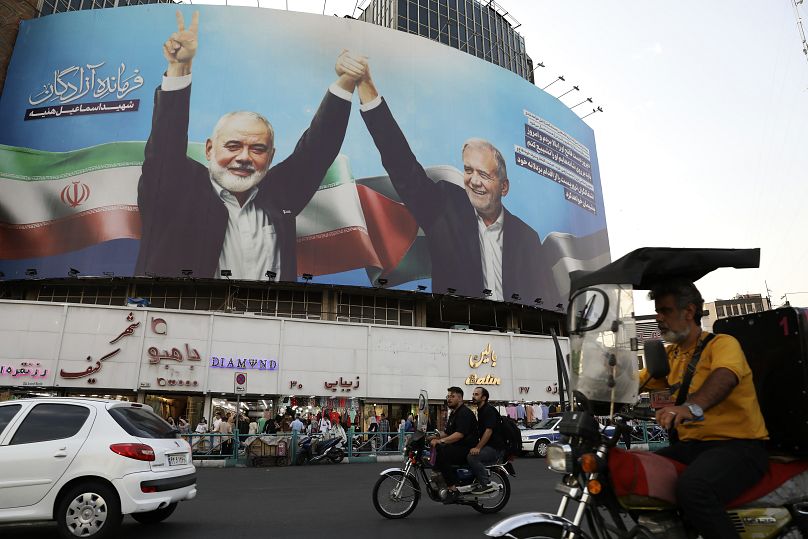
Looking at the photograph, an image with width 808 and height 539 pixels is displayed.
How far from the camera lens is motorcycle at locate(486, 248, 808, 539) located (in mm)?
2658

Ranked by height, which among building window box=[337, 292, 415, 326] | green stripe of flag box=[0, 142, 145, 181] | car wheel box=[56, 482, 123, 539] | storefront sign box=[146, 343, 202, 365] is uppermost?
green stripe of flag box=[0, 142, 145, 181]

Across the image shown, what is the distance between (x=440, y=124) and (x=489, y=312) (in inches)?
515

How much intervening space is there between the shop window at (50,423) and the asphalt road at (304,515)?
1.16 m

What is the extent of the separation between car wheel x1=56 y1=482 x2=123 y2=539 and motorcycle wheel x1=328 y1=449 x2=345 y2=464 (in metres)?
13.2

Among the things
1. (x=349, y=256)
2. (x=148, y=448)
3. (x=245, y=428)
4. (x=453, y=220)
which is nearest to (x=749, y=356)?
(x=148, y=448)

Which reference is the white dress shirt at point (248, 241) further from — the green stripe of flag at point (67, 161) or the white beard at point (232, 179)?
the green stripe of flag at point (67, 161)

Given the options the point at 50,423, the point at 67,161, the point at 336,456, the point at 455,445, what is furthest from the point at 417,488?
the point at 67,161

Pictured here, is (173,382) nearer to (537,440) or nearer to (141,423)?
(537,440)

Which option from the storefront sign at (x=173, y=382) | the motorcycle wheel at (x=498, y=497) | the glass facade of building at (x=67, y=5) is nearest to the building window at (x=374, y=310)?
the storefront sign at (x=173, y=382)

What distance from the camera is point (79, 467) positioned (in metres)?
5.59

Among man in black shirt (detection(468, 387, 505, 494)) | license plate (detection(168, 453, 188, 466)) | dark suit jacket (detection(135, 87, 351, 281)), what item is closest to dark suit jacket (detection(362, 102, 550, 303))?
dark suit jacket (detection(135, 87, 351, 281))

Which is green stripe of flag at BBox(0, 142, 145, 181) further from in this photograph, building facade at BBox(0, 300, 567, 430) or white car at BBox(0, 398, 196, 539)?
white car at BBox(0, 398, 196, 539)

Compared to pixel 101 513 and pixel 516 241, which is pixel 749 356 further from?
pixel 516 241

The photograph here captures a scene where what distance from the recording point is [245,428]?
79.8 ft
